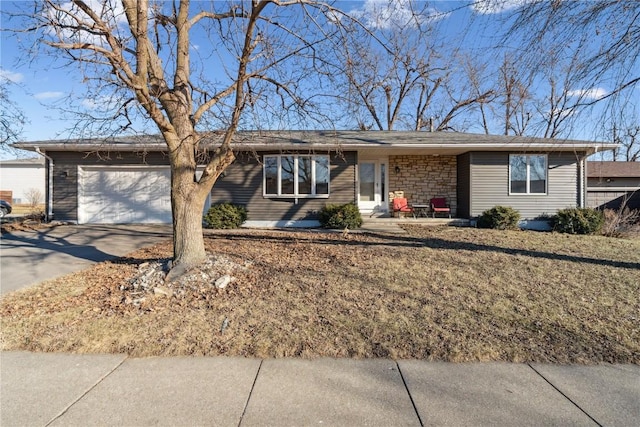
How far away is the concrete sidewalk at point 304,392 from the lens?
2.52 m

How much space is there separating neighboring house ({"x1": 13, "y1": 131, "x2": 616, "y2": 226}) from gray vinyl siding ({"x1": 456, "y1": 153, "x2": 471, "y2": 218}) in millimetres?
38

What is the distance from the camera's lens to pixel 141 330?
13.0 feet

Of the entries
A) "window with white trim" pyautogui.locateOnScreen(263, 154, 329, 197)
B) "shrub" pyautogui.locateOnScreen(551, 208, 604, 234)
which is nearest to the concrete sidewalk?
"window with white trim" pyautogui.locateOnScreen(263, 154, 329, 197)

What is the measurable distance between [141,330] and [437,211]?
38.1 feet

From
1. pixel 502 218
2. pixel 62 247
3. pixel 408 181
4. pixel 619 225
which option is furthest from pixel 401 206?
pixel 62 247

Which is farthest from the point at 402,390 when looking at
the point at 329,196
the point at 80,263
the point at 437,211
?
the point at 437,211

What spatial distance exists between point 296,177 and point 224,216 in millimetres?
2813

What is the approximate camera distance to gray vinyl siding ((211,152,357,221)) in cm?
1263

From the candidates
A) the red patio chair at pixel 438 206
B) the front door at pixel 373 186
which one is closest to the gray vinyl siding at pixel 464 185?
the red patio chair at pixel 438 206

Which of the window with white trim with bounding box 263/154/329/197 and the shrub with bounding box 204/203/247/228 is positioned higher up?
the window with white trim with bounding box 263/154/329/197

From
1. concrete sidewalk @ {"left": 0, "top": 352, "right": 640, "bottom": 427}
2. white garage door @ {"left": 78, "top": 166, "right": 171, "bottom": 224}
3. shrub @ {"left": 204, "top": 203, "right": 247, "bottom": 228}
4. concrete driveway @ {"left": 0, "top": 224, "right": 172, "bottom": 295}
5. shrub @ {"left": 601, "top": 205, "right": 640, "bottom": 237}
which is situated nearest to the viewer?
concrete sidewalk @ {"left": 0, "top": 352, "right": 640, "bottom": 427}

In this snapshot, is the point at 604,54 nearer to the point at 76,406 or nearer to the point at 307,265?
the point at 307,265

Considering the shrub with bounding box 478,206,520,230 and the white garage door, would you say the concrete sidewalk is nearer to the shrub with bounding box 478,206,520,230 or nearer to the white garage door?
the shrub with bounding box 478,206,520,230

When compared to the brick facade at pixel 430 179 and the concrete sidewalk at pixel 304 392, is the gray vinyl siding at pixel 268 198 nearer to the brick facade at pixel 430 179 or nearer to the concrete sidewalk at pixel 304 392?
the brick facade at pixel 430 179
